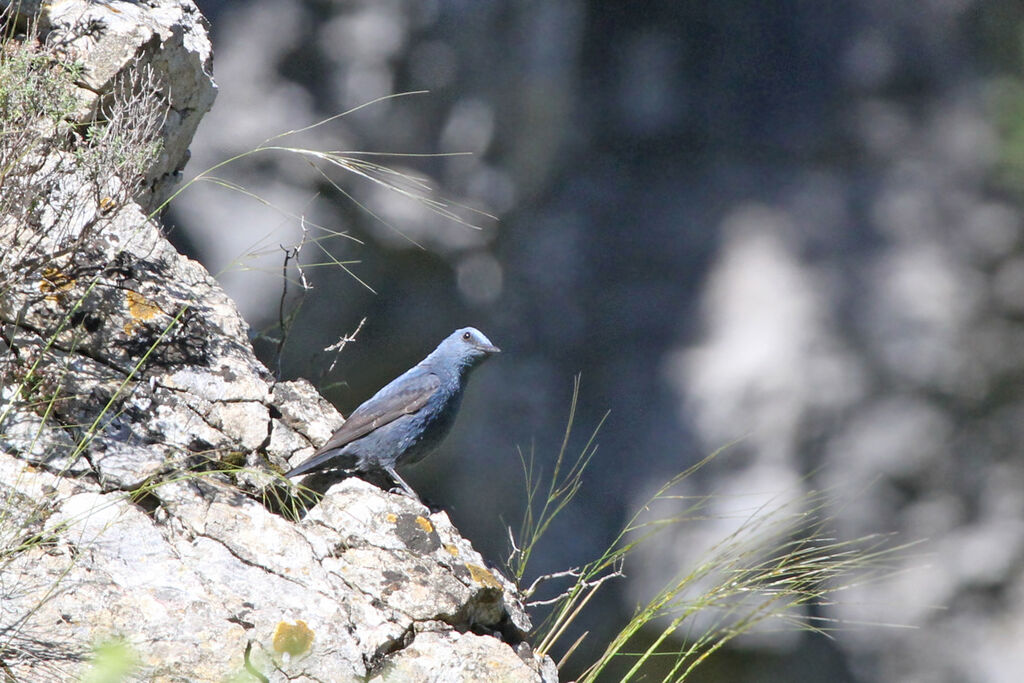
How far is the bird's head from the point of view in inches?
132

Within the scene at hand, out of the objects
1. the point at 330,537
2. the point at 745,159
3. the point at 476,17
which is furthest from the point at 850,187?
the point at 330,537

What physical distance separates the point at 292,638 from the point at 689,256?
3.71 meters

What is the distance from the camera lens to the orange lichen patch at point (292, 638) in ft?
7.30

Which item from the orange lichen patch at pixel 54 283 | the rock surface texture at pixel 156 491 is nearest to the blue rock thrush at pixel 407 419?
the rock surface texture at pixel 156 491

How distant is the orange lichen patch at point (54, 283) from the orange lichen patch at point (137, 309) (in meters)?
0.16

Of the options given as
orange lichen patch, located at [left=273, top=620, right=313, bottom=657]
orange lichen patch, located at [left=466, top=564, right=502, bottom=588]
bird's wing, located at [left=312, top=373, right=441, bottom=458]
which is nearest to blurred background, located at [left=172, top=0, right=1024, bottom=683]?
bird's wing, located at [left=312, top=373, right=441, bottom=458]

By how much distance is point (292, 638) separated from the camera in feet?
7.35

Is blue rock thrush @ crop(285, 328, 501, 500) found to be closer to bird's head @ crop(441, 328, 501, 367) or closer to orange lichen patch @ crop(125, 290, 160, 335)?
bird's head @ crop(441, 328, 501, 367)

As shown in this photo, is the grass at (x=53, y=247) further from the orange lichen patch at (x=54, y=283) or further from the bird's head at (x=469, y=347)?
the bird's head at (x=469, y=347)

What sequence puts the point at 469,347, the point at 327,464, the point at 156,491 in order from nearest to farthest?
the point at 156,491
the point at 327,464
the point at 469,347

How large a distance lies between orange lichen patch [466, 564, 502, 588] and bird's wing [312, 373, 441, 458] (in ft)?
1.78

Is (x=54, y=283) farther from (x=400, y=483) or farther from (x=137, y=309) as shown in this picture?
(x=400, y=483)

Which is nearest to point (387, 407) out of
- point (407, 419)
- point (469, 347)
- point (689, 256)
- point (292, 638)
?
point (407, 419)

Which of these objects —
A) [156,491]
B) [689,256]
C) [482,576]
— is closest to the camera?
[156,491]
